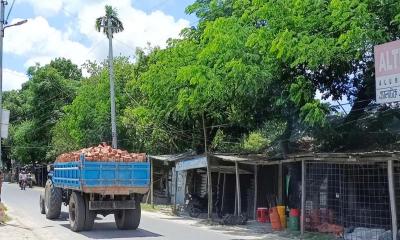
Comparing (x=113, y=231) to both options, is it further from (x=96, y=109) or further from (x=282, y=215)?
(x=96, y=109)

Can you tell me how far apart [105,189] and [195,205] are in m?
8.88

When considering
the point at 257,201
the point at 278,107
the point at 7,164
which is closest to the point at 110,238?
the point at 278,107

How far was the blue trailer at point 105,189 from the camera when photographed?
1441 cm

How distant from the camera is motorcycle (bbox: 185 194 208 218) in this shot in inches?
885

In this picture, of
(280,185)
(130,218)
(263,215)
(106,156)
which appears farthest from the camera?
(280,185)

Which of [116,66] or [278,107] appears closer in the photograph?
[278,107]

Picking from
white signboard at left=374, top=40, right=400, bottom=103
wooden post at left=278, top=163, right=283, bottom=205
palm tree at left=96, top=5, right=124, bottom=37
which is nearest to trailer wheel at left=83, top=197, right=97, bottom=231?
wooden post at left=278, top=163, right=283, bottom=205

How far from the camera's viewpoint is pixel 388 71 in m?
12.3

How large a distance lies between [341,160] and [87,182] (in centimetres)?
666

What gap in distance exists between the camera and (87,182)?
46.8 ft

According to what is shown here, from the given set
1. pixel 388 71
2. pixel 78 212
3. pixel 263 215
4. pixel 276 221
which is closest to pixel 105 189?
pixel 78 212

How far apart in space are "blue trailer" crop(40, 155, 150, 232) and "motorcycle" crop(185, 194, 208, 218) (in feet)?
22.4

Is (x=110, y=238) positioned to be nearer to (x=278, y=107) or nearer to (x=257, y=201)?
(x=278, y=107)

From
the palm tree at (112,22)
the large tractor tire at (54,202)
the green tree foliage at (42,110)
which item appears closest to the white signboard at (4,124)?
the large tractor tire at (54,202)
